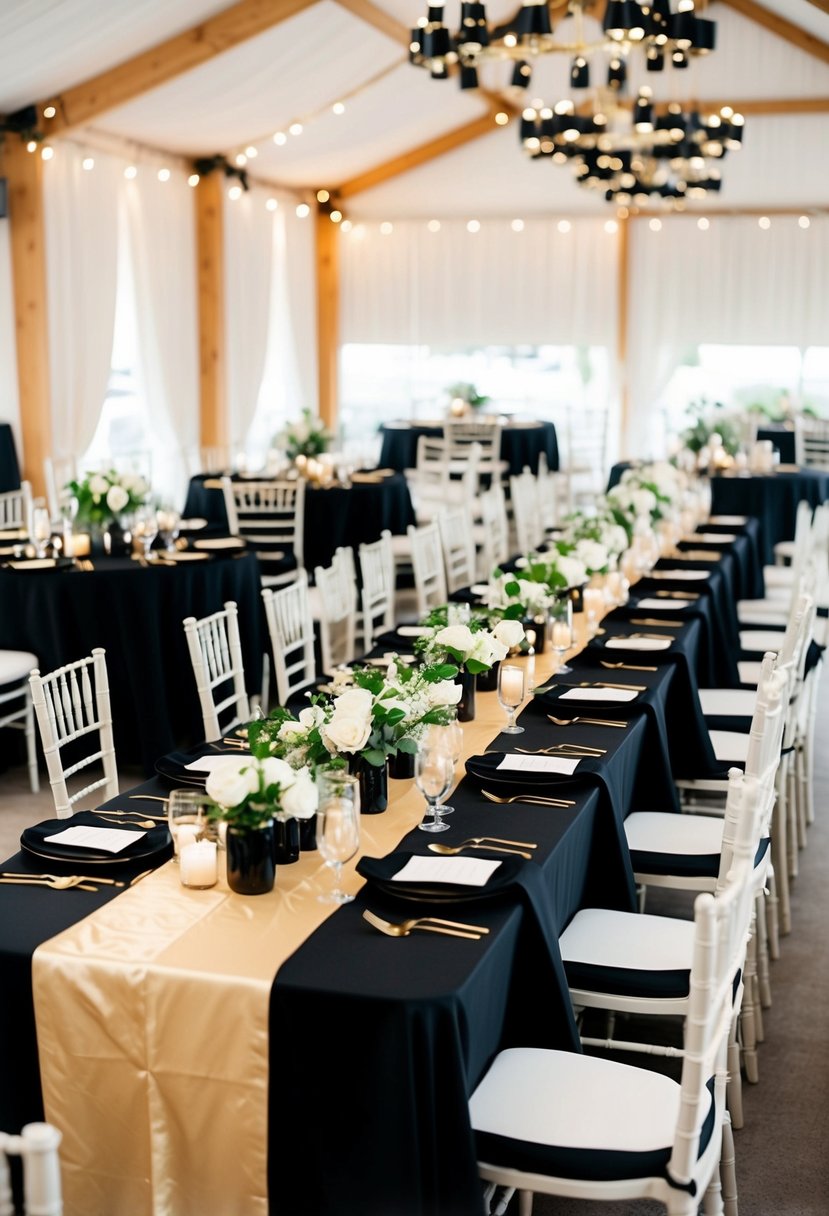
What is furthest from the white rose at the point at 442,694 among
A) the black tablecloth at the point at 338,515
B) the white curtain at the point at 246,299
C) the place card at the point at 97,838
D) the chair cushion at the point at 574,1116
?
the white curtain at the point at 246,299

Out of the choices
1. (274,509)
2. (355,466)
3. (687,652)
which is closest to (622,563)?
(687,652)

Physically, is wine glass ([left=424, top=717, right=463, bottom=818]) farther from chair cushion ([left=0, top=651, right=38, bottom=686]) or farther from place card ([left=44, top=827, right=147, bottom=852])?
chair cushion ([left=0, top=651, right=38, bottom=686])

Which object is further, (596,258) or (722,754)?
(596,258)

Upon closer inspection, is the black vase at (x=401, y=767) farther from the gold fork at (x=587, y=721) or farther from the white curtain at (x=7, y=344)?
the white curtain at (x=7, y=344)

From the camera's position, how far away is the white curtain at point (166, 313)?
39.1 feet

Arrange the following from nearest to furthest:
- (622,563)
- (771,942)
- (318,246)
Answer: (771,942) < (622,563) < (318,246)

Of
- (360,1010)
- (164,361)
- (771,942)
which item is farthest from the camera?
(164,361)

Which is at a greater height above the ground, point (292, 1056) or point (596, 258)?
point (596, 258)

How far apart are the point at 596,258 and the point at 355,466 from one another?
6046 mm

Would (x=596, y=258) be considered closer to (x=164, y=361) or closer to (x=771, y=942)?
(x=164, y=361)

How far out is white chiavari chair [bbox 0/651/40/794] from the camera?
5625 mm

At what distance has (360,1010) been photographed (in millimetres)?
2158

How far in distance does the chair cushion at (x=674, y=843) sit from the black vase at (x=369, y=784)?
84cm

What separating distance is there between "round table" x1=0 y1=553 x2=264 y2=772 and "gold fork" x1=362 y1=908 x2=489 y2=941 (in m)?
3.56
